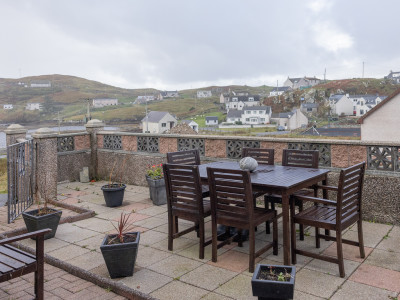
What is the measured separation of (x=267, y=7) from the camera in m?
9.31

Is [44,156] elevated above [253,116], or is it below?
below

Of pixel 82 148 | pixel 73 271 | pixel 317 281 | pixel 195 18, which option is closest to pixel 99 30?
pixel 195 18

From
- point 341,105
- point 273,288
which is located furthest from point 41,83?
point 273,288

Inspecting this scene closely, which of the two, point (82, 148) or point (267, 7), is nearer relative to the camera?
point (82, 148)

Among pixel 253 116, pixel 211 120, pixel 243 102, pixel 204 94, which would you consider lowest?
pixel 211 120

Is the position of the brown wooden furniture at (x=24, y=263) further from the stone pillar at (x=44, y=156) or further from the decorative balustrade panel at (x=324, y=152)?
the decorative balustrade panel at (x=324, y=152)

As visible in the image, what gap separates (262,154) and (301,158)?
1.93ft

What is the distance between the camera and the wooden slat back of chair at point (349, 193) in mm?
3207

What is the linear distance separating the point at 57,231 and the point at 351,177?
12.7ft

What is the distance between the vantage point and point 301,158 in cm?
473

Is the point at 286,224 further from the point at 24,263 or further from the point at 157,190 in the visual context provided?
the point at 157,190

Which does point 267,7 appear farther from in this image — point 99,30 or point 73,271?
point 73,271

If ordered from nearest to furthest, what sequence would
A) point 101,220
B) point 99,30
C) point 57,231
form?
point 57,231, point 101,220, point 99,30

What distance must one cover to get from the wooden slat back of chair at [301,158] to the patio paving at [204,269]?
2.93 ft
